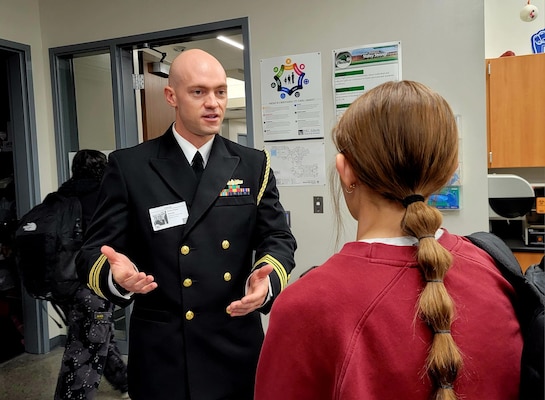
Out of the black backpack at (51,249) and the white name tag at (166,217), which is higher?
the white name tag at (166,217)

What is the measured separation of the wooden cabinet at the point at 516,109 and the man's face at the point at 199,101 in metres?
2.80

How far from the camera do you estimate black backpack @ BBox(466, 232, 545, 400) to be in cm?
A: 63

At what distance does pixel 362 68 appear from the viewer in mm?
2697

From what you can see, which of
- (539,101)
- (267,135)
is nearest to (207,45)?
(267,135)

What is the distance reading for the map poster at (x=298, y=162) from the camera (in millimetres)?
2875

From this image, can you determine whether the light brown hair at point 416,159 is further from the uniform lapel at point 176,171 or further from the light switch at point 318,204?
the light switch at point 318,204

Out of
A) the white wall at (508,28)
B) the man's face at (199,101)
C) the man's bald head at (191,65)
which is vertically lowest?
the man's face at (199,101)

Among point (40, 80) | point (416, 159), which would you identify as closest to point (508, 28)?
point (40, 80)

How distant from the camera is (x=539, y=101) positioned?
346cm

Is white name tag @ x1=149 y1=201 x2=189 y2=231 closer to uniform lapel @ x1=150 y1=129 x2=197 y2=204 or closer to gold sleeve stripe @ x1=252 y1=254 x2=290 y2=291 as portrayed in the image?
uniform lapel @ x1=150 y1=129 x2=197 y2=204

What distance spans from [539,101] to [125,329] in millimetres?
3583

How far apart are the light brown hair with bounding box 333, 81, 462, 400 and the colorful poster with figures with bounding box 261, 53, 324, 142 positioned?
2168 mm

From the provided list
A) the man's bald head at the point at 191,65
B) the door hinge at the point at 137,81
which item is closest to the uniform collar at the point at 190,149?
the man's bald head at the point at 191,65

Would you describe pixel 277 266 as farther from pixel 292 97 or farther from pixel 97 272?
pixel 292 97
